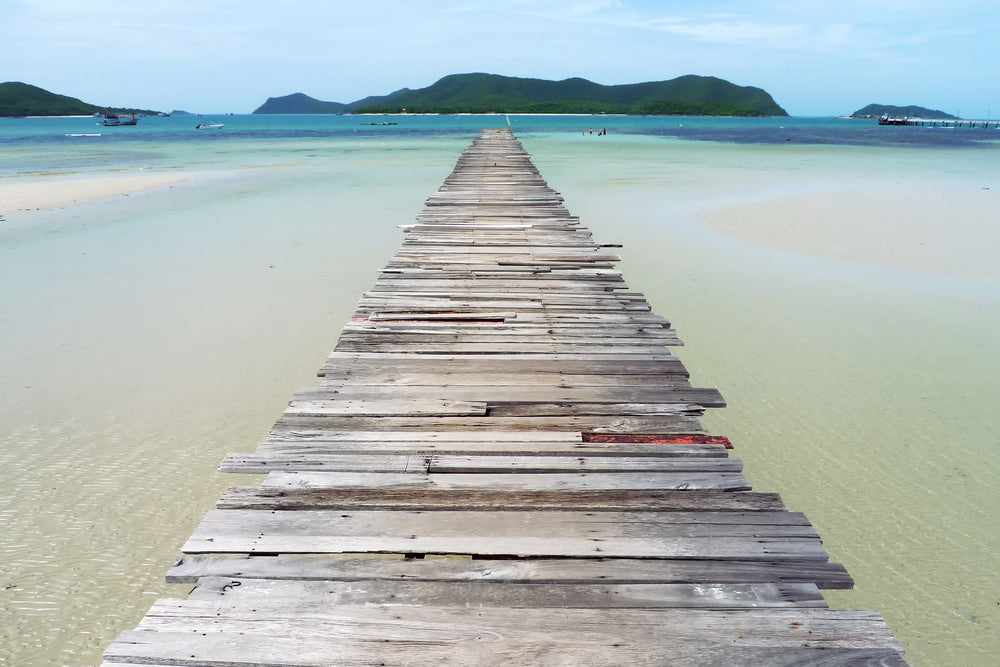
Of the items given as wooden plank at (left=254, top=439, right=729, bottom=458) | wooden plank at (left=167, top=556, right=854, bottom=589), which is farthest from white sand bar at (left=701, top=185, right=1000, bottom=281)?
wooden plank at (left=167, top=556, right=854, bottom=589)

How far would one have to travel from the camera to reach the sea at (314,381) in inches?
151

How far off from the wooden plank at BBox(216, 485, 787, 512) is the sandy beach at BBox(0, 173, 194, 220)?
17.0 metres

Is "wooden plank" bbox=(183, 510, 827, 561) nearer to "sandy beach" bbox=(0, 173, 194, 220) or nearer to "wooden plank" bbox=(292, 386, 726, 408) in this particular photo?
"wooden plank" bbox=(292, 386, 726, 408)

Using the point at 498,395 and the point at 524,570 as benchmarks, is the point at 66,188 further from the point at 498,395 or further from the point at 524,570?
the point at 524,570

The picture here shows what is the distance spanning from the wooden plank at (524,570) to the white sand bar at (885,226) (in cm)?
1008

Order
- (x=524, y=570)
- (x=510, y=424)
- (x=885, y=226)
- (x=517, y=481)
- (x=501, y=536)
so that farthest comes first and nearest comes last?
1. (x=885, y=226)
2. (x=510, y=424)
3. (x=517, y=481)
4. (x=501, y=536)
5. (x=524, y=570)

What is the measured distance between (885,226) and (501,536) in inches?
583

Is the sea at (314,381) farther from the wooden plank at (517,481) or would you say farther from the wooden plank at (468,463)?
the wooden plank at (517,481)

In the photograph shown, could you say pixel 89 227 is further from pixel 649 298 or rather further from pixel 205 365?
pixel 649 298

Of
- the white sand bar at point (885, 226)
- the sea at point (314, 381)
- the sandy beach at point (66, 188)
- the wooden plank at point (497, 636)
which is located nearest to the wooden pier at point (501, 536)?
the wooden plank at point (497, 636)

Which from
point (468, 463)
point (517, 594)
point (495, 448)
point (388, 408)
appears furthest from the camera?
point (388, 408)

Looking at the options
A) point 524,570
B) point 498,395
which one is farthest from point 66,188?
point 524,570

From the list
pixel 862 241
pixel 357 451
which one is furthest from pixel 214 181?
pixel 357 451

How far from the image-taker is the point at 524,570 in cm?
286
